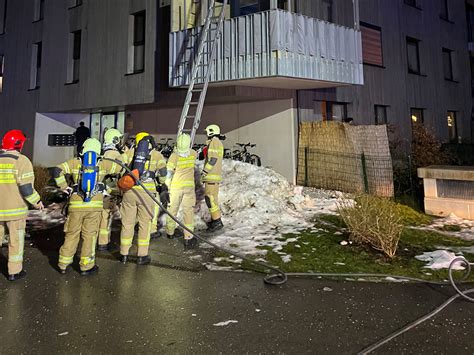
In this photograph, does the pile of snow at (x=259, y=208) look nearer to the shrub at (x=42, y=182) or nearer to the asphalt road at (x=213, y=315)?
the asphalt road at (x=213, y=315)

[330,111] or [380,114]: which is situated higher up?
[380,114]

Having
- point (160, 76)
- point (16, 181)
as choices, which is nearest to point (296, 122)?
point (160, 76)

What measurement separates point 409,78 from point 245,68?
31.2ft

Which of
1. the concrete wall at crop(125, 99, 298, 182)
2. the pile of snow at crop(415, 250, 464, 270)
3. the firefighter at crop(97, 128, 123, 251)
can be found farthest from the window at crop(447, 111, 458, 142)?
the firefighter at crop(97, 128, 123, 251)

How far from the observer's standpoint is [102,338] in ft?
11.0

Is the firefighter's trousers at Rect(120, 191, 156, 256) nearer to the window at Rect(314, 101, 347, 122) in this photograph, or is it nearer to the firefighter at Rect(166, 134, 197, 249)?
the firefighter at Rect(166, 134, 197, 249)

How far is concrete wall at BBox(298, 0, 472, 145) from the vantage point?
44.7 ft

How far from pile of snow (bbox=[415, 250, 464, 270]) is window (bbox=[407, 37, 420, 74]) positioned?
1264cm

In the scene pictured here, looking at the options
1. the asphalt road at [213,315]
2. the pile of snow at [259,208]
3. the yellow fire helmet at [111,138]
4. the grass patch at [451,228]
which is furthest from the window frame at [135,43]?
the grass patch at [451,228]

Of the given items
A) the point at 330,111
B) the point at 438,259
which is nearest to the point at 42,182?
the point at 330,111

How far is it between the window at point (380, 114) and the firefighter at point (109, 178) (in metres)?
11.0

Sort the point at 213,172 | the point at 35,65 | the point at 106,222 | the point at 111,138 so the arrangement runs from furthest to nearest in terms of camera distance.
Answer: the point at 35,65 < the point at 213,172 < the point at 106,222 < the point at 111,138

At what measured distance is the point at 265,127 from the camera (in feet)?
38.9

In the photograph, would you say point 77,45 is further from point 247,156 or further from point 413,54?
point 413,54
